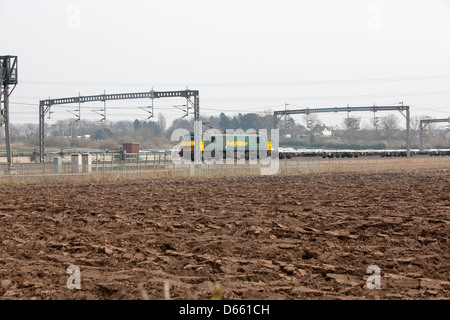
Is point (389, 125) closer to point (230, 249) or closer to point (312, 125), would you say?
point (312, 125)

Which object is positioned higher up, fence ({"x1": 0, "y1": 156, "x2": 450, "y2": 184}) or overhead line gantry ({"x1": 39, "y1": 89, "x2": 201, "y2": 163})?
overhead line gantry ({"x1": 39, "y1": 89, "x2": 201, "y2": 163})

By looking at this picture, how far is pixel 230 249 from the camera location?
9609 mm

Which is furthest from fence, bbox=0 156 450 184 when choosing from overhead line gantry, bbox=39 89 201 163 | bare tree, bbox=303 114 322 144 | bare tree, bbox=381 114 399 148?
bare tree, bbox=381 114 399 148

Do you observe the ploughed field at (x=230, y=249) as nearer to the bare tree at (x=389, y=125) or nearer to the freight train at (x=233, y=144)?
the freight train at (x=233, y=144)

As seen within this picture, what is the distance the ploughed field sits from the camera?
277 inches

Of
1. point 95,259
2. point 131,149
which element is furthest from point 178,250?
point 131,149

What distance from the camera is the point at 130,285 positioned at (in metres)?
7.26

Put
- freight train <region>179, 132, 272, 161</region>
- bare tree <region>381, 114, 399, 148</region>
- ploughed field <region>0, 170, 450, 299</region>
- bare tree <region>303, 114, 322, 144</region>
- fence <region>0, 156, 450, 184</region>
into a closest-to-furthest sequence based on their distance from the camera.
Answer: ploughed field <region>0, 170, 450, 299</region>, fence <region>0, 156, 450, 184</region>, freight train <region>179, 132, 272, 161</region>, bare tree <region>303, 114, 322, 144</region>, bare tree <region>381, 114, 399, 148</region>

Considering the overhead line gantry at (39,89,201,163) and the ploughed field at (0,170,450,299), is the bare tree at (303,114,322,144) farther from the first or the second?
the ploughed field at (0,170,450,299)

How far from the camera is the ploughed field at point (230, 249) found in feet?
23.1
